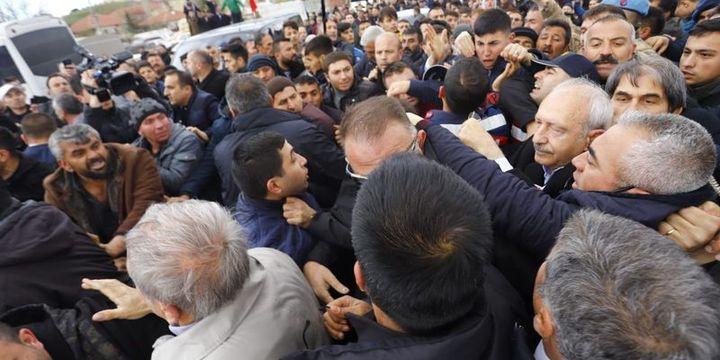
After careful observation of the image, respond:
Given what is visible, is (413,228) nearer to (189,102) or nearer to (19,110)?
(189,102)

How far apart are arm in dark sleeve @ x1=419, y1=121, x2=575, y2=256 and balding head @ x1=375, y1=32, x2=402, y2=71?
3.14 m

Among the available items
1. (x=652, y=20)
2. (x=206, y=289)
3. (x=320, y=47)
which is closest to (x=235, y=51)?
(x=320, y=47)

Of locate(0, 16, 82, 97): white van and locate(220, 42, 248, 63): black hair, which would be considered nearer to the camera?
locate(220, 42, 248, 63): black hair

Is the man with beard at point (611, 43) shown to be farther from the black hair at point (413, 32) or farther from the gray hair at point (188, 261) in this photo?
the black hair at point (413, 32)

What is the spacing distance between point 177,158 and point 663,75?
134 inches

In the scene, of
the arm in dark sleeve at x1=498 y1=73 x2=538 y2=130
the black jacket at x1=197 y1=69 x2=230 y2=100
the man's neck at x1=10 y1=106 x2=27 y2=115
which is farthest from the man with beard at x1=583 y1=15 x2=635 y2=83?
the man's neck at x1=10 y1=106 x2=27 y2=115

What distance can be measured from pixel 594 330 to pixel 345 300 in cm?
94

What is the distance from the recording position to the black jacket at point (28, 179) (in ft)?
10.9

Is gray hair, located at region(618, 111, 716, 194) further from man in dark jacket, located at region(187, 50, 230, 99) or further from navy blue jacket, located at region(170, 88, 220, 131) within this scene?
man in dark jacket, located at region(187, 50, 230, 99)

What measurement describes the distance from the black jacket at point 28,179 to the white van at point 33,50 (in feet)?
29.0

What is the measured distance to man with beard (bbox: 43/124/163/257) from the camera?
109 inches

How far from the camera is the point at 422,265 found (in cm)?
89

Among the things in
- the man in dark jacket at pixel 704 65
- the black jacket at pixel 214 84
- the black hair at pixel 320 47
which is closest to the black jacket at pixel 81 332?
the man in dark jacket at pixel 704 65

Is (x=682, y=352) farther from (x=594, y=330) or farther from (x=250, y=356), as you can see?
(x=250, y=356)
